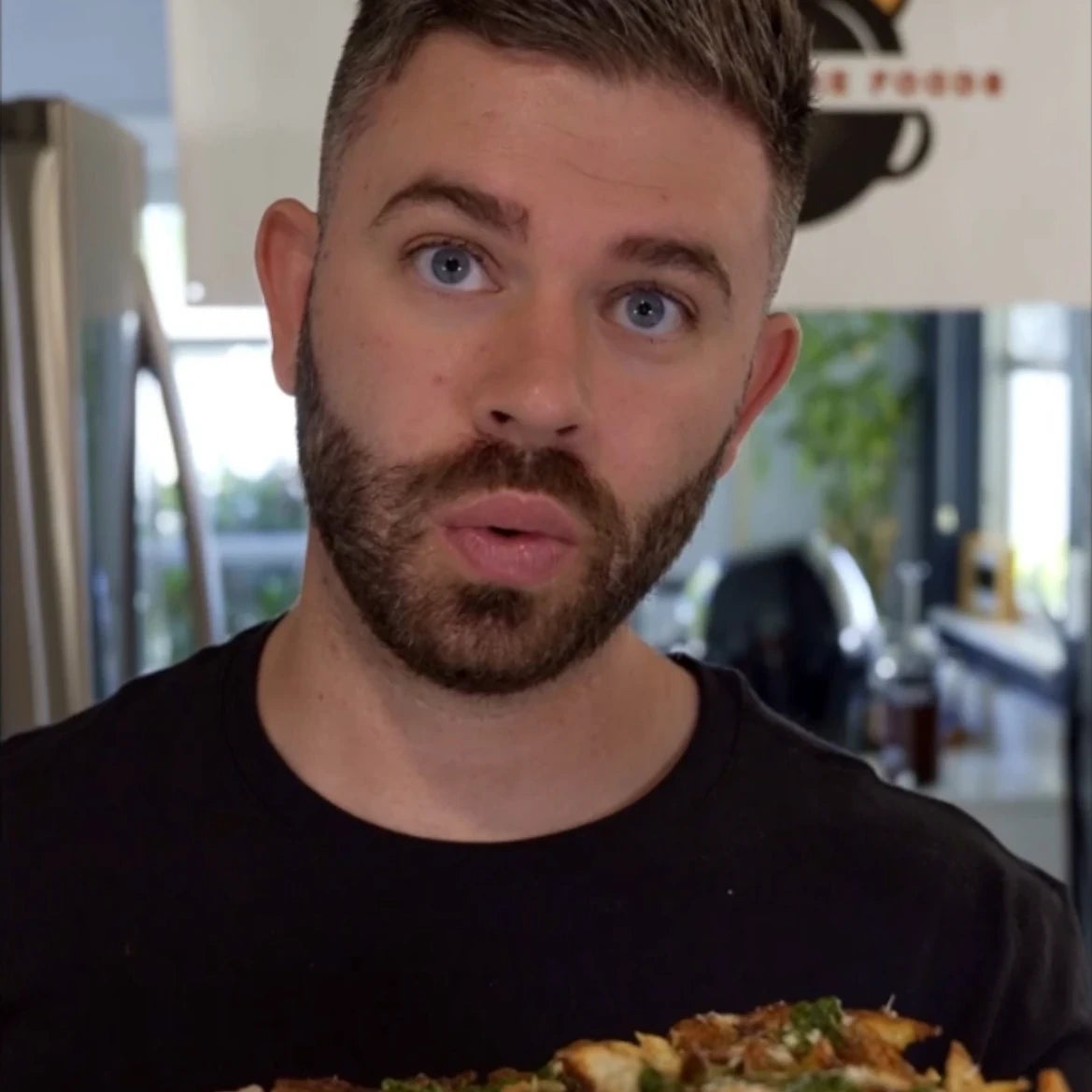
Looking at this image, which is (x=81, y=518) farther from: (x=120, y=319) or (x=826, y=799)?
(x=826, y=799)

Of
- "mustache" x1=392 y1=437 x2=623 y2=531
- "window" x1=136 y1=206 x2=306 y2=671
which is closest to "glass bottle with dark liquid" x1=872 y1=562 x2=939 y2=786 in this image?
"window" x1=136 y1=206 x2=306 y2=671

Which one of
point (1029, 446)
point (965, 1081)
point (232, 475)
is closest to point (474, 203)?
point (965, 1081)

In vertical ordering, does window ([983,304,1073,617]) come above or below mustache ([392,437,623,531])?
below

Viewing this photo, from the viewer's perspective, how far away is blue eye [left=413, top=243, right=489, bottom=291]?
2.65 feet

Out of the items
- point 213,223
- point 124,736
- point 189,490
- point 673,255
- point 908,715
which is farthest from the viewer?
point 908,715

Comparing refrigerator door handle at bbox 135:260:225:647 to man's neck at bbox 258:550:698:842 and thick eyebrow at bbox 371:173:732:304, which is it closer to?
man's neck at bbox 258:550:698:842

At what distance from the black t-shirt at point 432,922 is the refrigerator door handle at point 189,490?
0.37 metres

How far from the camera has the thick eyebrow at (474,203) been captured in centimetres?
80

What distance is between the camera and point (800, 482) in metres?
4.11

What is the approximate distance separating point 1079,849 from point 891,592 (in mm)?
Result: 1911

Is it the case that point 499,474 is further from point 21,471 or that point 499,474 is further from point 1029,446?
point 1029,446

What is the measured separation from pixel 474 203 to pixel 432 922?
0.38 meters

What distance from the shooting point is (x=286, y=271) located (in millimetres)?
938

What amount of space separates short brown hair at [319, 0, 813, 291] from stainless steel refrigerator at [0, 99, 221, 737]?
Result: 35 centimetres
